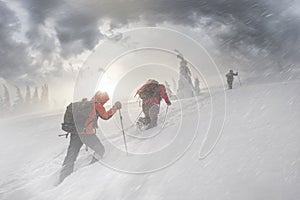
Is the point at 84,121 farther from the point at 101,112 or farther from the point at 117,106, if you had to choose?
the point at 117,106

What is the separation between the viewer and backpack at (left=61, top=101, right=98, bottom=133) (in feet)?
19.8

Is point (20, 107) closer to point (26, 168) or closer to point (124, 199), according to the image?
point (26, 168)

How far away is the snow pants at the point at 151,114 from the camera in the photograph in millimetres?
8461

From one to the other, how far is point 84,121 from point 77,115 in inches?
9.2

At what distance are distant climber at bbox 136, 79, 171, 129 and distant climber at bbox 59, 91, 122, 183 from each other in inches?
99.1

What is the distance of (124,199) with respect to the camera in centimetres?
354

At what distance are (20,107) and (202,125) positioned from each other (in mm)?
53666

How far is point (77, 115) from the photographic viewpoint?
6090 millimetres

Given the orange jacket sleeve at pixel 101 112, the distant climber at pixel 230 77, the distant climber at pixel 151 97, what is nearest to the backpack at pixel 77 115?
the orange jacket sleeve at pixel 101 112

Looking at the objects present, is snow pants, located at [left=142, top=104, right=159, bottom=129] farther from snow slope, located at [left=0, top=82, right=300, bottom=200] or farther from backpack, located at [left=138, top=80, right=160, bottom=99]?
snow slope, located at [left=0, top=82, right=300, bottom=200]

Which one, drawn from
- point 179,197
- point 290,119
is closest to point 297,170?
point 179,197

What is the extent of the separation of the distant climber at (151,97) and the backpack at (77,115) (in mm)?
2694

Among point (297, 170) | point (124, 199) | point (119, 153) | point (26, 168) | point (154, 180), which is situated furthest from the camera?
point (26, 168)

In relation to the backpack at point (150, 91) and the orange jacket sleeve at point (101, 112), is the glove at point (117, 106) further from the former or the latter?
the backpack at point (150, 91)
